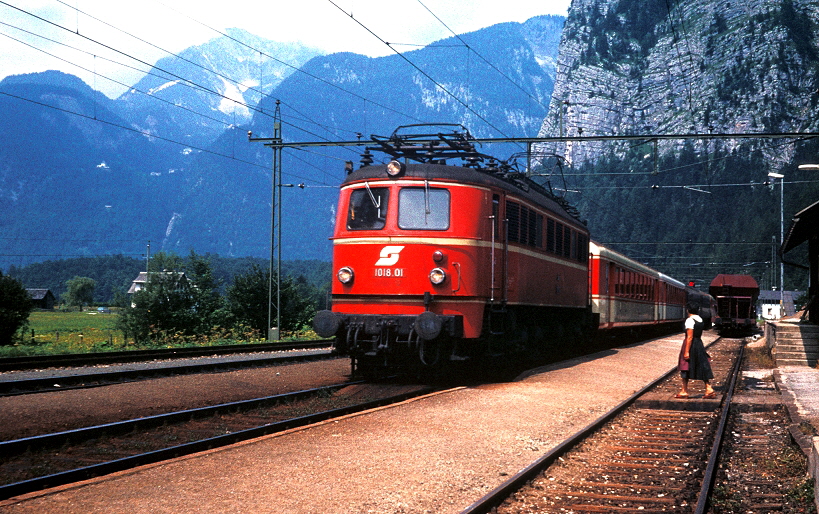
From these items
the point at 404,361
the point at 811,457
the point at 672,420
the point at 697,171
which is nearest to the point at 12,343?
the point at 404,361

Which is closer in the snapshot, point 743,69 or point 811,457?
point 811,457

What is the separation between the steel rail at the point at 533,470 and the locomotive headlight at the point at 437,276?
3.27m

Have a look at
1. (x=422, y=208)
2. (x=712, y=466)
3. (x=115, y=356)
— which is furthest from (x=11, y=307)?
(x=712, y=466)

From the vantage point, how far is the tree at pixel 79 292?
14450 cm

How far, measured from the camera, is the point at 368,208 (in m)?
13.6

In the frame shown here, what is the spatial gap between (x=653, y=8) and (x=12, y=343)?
595ft

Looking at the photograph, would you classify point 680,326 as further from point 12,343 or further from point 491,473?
point 491,473

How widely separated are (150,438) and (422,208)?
237 inches

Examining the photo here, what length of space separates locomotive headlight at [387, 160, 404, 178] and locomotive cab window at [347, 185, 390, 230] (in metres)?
0.29

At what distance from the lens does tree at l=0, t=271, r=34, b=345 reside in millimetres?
27922

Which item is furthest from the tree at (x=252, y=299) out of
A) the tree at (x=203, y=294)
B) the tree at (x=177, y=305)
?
the tree at (x=203, y=294)

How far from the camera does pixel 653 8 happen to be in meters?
185

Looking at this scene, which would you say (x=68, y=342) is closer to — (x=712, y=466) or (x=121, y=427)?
(x=121, y=427)

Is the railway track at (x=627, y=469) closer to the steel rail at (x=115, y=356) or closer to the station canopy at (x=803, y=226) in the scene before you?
the station canopy at (x=803, y=226)
